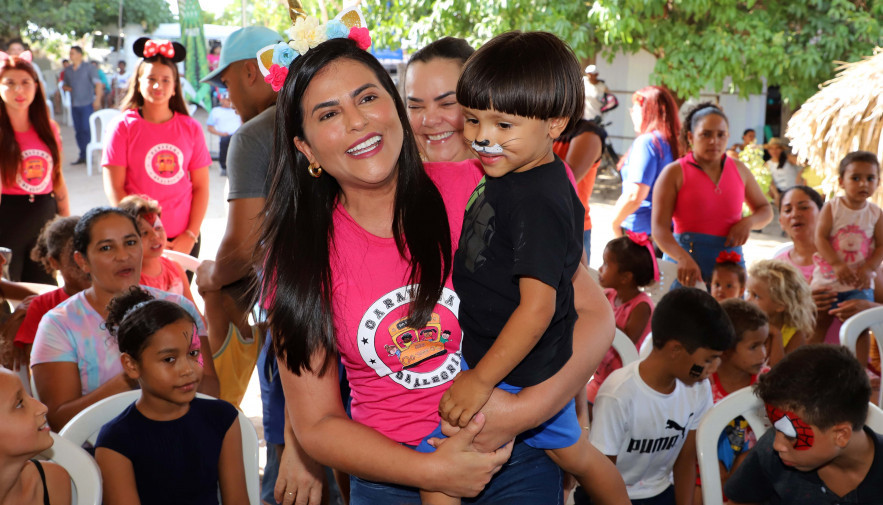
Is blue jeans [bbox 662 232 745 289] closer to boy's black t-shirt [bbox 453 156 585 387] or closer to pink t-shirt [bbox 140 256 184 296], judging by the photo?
pink t-shirt [bbox 140 256 184 296]

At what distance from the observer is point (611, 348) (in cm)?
353

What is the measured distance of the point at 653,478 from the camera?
2.98m

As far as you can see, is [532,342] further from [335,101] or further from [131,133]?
[131,133]

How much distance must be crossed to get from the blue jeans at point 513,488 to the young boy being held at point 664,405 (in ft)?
3.52

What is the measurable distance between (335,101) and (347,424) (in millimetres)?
684

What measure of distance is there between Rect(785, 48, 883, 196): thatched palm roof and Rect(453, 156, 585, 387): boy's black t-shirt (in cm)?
433

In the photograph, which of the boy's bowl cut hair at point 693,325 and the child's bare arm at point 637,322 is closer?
the boy's bowl cut hair at point 693,325

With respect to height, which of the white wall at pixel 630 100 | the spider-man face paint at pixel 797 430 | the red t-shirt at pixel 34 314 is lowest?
the white wall at pixel 630 100

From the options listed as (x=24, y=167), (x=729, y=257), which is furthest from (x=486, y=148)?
(x=24, y=167)

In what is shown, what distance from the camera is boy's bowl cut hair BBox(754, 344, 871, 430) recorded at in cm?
234

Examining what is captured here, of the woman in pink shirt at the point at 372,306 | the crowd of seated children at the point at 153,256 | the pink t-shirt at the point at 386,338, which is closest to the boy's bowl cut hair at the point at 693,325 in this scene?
the woman in pink shirt at the point at 372,306

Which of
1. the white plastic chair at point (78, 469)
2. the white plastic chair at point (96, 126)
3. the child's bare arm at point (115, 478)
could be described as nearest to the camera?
the white plastic chair at point (78, 469)

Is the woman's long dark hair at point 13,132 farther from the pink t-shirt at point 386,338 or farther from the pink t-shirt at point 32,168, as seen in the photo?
the pink t-shirt at point 386,338

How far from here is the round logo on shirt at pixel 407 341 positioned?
5.67 feet
